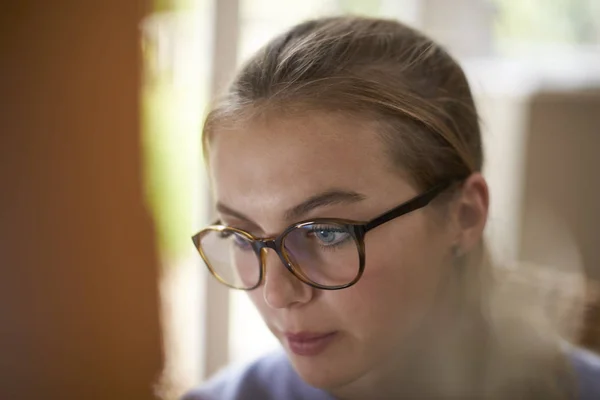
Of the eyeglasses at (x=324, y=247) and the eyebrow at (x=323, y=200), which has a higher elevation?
the eyebrow at (x=323, y=200)

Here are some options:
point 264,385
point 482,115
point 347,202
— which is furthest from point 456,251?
point 482,115

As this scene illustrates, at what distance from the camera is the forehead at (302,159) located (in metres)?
0.70

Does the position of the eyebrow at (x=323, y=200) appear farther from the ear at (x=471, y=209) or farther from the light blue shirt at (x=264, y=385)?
the light blue shirt at (x=264, y=385)

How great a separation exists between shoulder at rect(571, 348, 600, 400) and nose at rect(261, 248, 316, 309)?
0.58 metres

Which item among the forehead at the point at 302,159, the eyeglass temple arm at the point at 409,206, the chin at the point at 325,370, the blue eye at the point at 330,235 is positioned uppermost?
the forehead at the point at 302,159

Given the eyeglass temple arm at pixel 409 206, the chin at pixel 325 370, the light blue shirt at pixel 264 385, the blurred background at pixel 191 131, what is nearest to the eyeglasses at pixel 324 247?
the eyeglass temple arm at pixel 409 206

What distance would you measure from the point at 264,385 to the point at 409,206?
40cm

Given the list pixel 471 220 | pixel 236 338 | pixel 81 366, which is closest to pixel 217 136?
pixel 471 220

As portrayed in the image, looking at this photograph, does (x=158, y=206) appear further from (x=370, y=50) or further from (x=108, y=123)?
(x=370, y=50)

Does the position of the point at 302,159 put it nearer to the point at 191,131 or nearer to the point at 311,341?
the point at 311,341

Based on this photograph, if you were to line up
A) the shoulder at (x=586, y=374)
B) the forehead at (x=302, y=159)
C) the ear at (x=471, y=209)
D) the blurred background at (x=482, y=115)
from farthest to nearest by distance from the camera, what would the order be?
1. the blurred background at (x=482, y=115)
2. the shoulder at (x=586, y=374)
3. the ear at (x=471, y=209)
4. the forehead at (x=302, y=159)

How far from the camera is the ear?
834mm

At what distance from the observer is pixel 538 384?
3.16 feet

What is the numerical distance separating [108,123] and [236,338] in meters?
0.68
